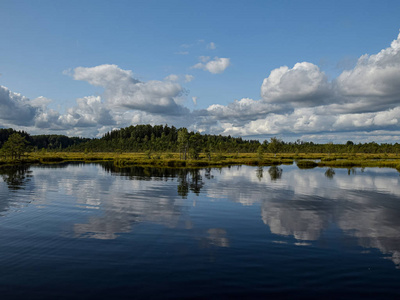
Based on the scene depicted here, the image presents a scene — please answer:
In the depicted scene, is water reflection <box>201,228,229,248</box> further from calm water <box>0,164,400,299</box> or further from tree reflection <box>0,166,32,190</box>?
tree reflection <box>0,166,32,190</box>

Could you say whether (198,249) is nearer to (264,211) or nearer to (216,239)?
(216,239)

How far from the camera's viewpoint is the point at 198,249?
2016cm

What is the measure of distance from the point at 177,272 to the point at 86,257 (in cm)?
662

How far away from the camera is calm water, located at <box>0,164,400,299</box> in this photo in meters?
14.6

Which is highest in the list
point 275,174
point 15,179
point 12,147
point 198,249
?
point 12,147

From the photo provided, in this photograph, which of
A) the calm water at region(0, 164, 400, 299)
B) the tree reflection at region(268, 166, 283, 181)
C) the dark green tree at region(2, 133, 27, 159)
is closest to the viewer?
the calm water at region(0, 164, 400, 299)

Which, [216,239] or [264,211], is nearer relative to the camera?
[216,239]

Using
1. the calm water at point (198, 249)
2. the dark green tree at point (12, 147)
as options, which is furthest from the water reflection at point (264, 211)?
the dark green tree at point (12, 147)

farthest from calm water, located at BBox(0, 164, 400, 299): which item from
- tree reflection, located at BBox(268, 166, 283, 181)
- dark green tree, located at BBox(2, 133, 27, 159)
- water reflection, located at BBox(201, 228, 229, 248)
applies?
dark green tree, located at BBox(2, 133, 27, 159)

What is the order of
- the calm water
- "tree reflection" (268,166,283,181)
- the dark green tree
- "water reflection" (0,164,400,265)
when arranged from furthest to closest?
the dark green tree < "tree reflection" (268,166,283,181) < "water reflection" (0,164,400,265) < the calm water

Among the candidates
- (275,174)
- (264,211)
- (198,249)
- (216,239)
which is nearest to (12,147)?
(275,174)

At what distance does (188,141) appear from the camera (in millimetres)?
147875

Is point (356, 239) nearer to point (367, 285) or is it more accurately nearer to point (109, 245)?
point (367, 285)

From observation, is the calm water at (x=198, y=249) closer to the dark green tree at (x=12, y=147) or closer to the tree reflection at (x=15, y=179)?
the tree reflection at (x=15, y=179)
